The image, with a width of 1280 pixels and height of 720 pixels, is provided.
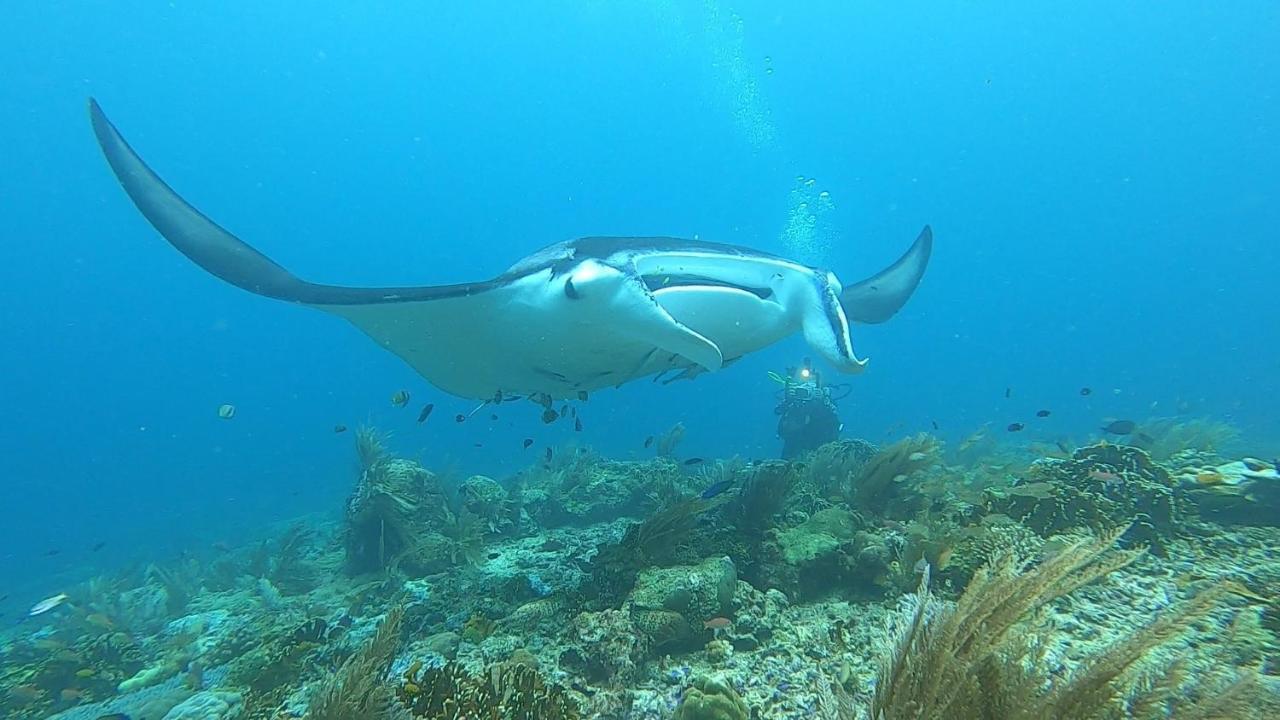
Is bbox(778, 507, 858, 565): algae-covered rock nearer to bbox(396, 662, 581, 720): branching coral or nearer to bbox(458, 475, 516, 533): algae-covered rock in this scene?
bbox(396, 662, 581, 720): branching coral

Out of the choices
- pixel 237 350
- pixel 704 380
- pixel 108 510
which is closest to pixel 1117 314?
pixel 704 380

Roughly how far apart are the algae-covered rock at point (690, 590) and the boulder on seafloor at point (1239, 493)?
5206 mm

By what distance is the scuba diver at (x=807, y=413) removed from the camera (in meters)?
13.4

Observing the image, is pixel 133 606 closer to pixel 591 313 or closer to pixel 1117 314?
pixel 591 313

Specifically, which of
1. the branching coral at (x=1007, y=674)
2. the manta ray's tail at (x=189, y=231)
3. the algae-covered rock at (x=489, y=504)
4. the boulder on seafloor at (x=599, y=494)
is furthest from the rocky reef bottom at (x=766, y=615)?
A: the manta ray's tail at (x=189, y=231)

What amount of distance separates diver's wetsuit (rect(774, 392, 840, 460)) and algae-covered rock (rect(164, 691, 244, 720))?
11.3 meters

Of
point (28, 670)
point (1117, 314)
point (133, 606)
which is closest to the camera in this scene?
point (28, 670)

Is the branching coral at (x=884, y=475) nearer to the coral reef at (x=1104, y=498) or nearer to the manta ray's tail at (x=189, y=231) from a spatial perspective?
the coral reef at (x=1104, y=498)

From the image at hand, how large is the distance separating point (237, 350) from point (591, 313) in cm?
14749

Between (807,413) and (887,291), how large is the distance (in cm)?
586

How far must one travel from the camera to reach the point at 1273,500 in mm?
5207

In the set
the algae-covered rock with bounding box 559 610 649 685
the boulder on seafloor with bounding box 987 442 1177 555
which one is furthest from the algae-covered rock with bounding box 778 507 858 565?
the algae-covered rock with bounding box 559 610 649 685

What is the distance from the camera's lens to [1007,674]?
83.7 inches

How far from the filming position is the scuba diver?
1335cm
